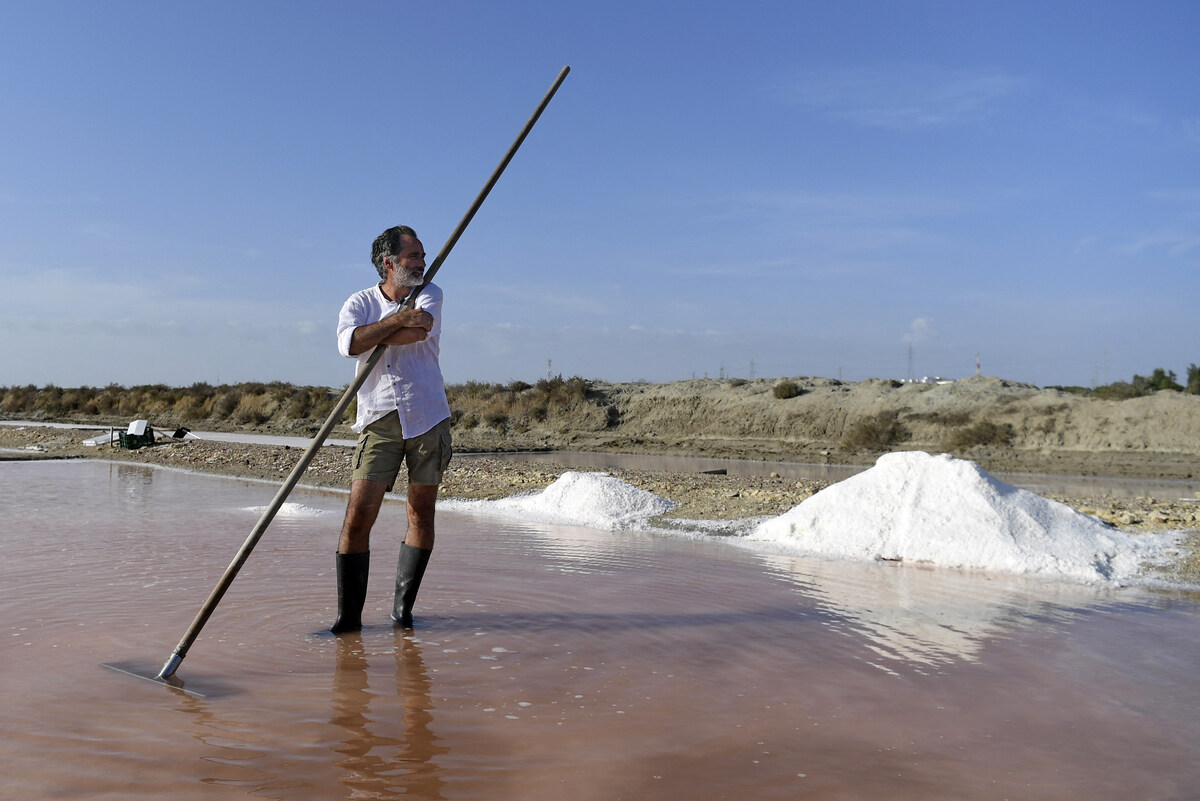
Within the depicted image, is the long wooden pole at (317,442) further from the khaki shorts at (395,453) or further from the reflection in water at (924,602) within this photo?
the reflection in water at (924,602)

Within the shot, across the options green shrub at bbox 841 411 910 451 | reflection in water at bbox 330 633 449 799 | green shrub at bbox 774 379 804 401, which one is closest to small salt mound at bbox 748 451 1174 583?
reflection in water at bbox 330 633 449 799

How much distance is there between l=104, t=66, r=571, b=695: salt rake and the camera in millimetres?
2963

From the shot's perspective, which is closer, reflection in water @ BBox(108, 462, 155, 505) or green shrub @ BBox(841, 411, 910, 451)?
reflection in water @ BBox(108, 462, 155, 505)

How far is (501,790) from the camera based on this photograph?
7.04ft

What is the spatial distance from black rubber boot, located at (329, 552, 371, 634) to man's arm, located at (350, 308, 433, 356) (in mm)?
855

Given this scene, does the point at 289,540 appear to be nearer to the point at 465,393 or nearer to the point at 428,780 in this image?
the point at 428,780

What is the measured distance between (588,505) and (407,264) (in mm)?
4420

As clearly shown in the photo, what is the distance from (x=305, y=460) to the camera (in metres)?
3.34

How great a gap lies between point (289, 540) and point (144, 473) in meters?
7.51

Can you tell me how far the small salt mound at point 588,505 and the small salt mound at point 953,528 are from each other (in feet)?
4.45

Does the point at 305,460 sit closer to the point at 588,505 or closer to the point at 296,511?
the point at 296,511

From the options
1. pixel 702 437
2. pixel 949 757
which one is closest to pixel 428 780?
pixel 949 757

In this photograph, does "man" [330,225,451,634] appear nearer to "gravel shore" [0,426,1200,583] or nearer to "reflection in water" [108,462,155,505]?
"gravel shore" [0,426,1200,583]

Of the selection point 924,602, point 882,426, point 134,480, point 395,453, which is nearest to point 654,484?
point 924,602
